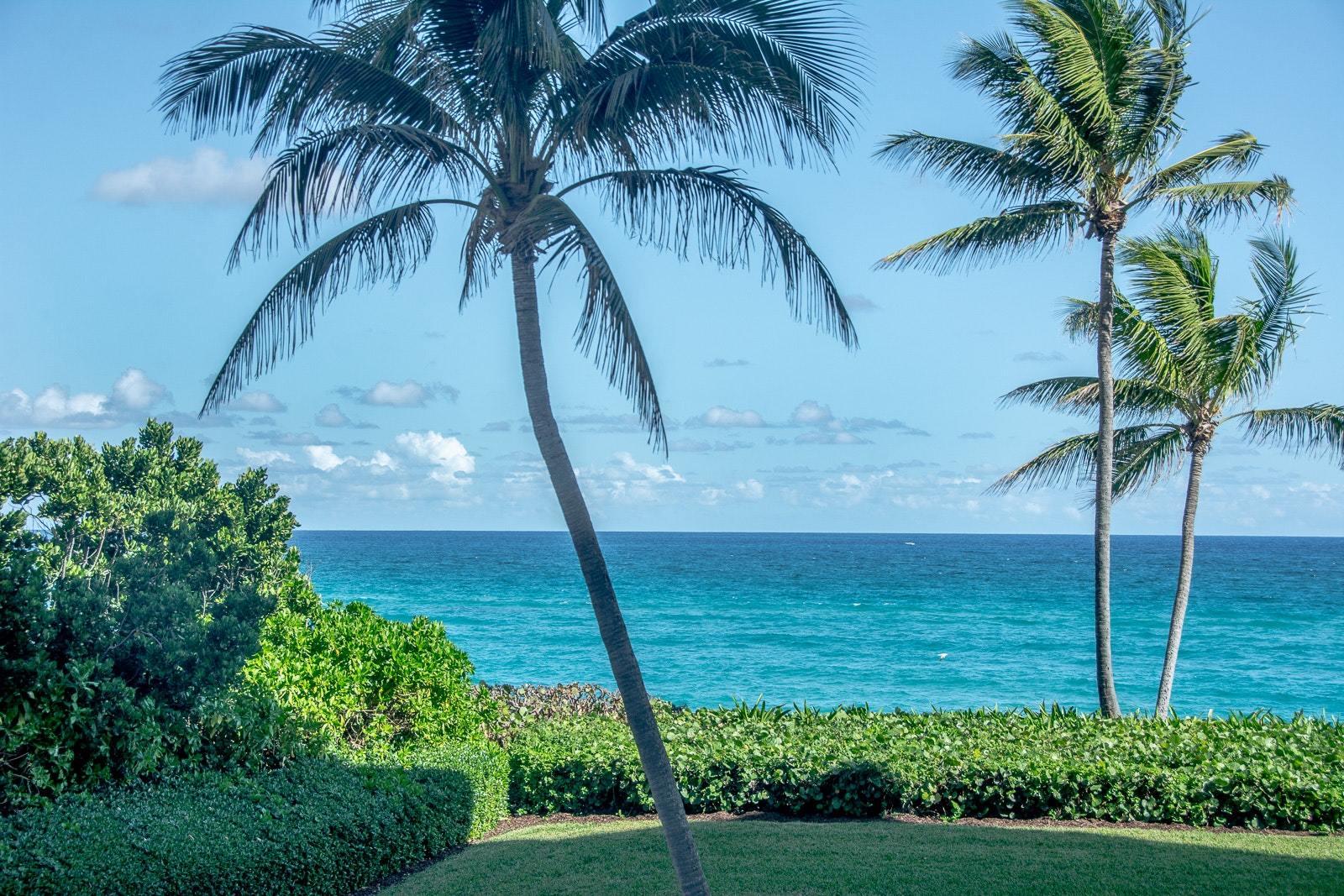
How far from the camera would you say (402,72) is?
21.3ft

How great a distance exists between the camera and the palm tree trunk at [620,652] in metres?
5.86

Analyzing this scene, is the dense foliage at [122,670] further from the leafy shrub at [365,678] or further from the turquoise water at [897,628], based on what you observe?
the turquoise water at [897,628]

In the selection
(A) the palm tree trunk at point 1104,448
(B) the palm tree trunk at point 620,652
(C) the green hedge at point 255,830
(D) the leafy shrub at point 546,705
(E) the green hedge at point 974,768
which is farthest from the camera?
(D) the leafy shrub at point 546,705

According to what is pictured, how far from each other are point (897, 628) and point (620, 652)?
38.8 metres

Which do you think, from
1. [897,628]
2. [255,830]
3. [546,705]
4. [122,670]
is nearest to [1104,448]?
[546,705]

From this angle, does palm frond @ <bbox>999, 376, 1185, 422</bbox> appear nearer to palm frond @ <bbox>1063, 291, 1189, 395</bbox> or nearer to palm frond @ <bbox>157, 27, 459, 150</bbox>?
palm frond @ <bbox>1063, 291, 1189, 395</bbox>

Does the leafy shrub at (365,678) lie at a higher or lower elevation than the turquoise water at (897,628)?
higher

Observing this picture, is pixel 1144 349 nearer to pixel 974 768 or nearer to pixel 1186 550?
pixel 1186 550

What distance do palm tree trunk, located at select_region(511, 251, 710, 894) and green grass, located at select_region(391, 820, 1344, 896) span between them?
1624 millimetres

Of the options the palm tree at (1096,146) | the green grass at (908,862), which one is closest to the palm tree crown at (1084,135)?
the palm tree at (1096,146)

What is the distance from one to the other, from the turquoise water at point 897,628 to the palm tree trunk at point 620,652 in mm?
20050

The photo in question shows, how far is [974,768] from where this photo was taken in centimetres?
946

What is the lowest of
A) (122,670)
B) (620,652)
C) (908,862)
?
(908,862)

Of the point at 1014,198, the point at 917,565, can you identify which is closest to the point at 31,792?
the point at 1014,198
